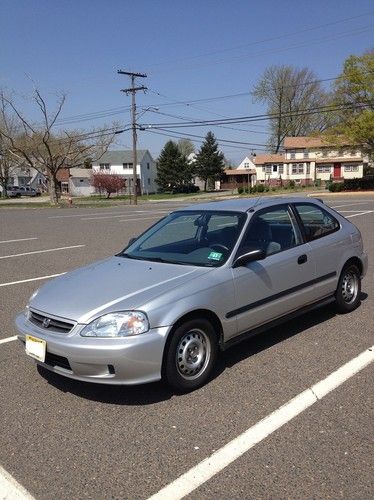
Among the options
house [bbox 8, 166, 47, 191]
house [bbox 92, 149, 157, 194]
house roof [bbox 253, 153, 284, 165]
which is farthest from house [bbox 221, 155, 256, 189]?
house [bbox 8, 166, 47, 191]

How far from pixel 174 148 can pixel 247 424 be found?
243 ft

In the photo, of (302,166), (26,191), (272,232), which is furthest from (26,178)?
(272,232)

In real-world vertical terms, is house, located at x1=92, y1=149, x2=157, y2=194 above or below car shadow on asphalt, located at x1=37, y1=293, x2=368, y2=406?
above

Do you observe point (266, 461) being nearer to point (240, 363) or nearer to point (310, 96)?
point (240, 363)

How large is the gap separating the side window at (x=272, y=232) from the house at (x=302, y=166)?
221ft

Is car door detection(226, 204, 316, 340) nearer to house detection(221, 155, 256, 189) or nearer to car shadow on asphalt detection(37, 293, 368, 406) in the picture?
car shadow on asphalt detection(37, 293, 368, 406)

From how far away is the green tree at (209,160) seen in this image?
76.6m

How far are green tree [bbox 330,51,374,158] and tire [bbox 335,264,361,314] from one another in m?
38.7

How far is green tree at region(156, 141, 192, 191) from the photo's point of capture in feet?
245

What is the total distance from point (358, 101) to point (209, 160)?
114ft

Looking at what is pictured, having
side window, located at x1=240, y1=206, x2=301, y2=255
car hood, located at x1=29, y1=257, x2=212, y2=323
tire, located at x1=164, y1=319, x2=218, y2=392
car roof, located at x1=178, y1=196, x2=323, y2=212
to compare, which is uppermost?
car roof, located at x1=178, y1=196, x2=323, y2=212

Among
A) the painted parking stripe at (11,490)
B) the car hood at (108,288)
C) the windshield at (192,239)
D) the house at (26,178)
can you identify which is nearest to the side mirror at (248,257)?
the windshield at (192,239)

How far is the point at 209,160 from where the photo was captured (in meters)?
76.9

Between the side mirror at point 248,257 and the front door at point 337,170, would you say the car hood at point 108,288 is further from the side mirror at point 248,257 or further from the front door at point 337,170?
the front door at point 337,170
